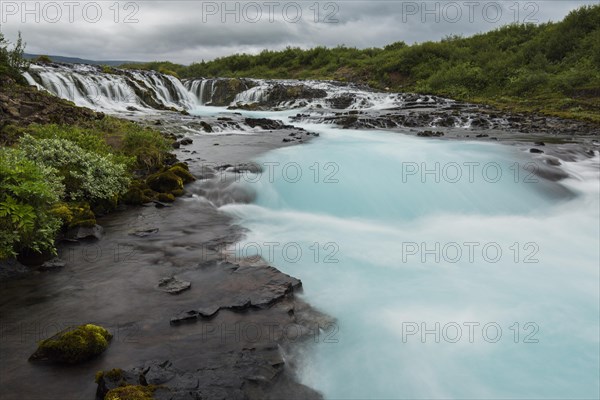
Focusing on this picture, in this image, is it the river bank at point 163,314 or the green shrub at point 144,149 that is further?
the green shrub at point 144,149

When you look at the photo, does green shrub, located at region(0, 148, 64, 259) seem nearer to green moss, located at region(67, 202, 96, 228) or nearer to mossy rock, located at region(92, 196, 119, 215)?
green moss, located at region(67, 202, 96, 228)

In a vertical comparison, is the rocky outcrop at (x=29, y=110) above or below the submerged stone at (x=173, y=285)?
above

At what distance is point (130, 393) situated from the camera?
4215 millimetres

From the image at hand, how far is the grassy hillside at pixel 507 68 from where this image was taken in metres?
32.5

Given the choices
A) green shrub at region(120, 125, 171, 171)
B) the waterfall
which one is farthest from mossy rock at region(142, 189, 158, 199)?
the waterfall

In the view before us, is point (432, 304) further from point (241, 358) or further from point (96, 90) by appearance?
point (96, 90)

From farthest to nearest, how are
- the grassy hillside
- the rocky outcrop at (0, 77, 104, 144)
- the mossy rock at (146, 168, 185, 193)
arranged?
the grassy hillside, the rocky outcrop at (0, 77, 104, 144), the mossy rock at (146, 168, 185, 193)

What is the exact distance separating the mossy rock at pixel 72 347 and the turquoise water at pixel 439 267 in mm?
2563

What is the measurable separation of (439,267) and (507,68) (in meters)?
38.3

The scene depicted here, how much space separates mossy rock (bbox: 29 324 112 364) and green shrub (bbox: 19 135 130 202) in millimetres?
5068

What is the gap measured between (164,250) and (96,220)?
7.59ft

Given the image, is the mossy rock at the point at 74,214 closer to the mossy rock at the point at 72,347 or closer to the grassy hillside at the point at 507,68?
the mossy rock at the point at 72,347

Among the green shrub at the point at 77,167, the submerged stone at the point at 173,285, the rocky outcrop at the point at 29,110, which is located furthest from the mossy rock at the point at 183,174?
the submerged stone at the point at 173,285

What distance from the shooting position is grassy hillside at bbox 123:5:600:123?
3247cm
